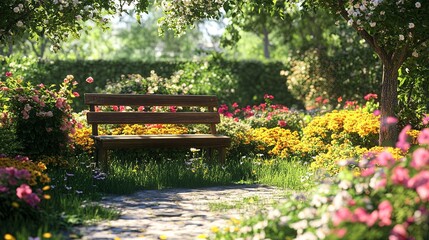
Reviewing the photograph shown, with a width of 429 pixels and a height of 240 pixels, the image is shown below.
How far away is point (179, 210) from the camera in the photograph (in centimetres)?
548

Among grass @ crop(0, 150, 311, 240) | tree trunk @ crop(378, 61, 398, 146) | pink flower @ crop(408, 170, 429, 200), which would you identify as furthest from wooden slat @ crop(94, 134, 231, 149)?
pink flower @ crop(408, 170, 429, 200)

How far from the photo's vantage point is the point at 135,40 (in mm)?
41281

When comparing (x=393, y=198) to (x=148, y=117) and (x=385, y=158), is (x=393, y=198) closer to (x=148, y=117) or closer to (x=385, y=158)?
(x=385, y=158)

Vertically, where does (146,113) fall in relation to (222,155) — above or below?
above

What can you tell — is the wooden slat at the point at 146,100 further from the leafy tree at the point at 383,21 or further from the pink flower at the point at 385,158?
the pink flower at the point at 385,158

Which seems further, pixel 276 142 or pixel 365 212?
pixel 276 142

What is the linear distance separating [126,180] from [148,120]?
1701mm

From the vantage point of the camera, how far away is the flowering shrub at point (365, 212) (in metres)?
3.29

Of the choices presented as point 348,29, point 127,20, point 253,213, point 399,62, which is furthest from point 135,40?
point 253,213

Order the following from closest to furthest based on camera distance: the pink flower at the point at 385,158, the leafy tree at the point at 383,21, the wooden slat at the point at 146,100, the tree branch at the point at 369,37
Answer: the pink flower at the point at 385,158 → the leafy tree at the point at 383,21 → the wooden slat at the point at 146,100 → the tree branch at the point at 369,37

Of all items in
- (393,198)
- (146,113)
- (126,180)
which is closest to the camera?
(393,198)

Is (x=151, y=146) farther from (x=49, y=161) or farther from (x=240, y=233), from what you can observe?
(x=240, y=233)

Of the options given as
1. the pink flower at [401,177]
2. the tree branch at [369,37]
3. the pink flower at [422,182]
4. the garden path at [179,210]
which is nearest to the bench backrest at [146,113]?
the garden path at [179,210]

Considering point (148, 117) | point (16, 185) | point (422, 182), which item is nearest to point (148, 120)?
point (148, 117)
